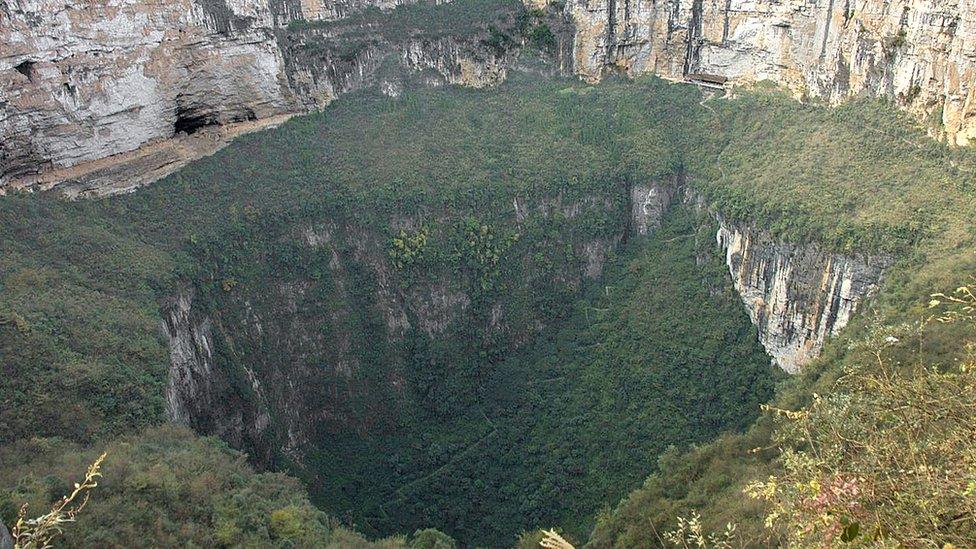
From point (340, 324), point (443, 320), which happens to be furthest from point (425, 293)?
point (340, 324)

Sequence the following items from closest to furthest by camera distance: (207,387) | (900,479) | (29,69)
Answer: (900,479)
(29,69)
(207,387)

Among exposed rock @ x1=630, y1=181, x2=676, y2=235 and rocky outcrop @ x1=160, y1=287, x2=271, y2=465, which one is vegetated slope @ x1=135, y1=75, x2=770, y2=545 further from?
exposed rock @ x1=630, y1=181, x2=676, y2=235

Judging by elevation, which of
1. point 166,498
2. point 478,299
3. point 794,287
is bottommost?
point 478,299

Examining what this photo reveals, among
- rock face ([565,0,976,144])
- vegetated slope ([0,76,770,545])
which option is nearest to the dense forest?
vegetated slope ([0,76,770,545])

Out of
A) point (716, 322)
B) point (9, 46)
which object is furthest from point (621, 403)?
point (9, 46)

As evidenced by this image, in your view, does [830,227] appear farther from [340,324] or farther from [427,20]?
[427,20]

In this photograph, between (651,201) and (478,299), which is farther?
(651,201)

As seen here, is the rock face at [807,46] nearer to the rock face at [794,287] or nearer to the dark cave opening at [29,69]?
the rock face at [794,287]

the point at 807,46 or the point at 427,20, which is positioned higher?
the point at 427,20

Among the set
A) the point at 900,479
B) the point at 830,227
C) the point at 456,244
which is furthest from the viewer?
the point at 456,244
